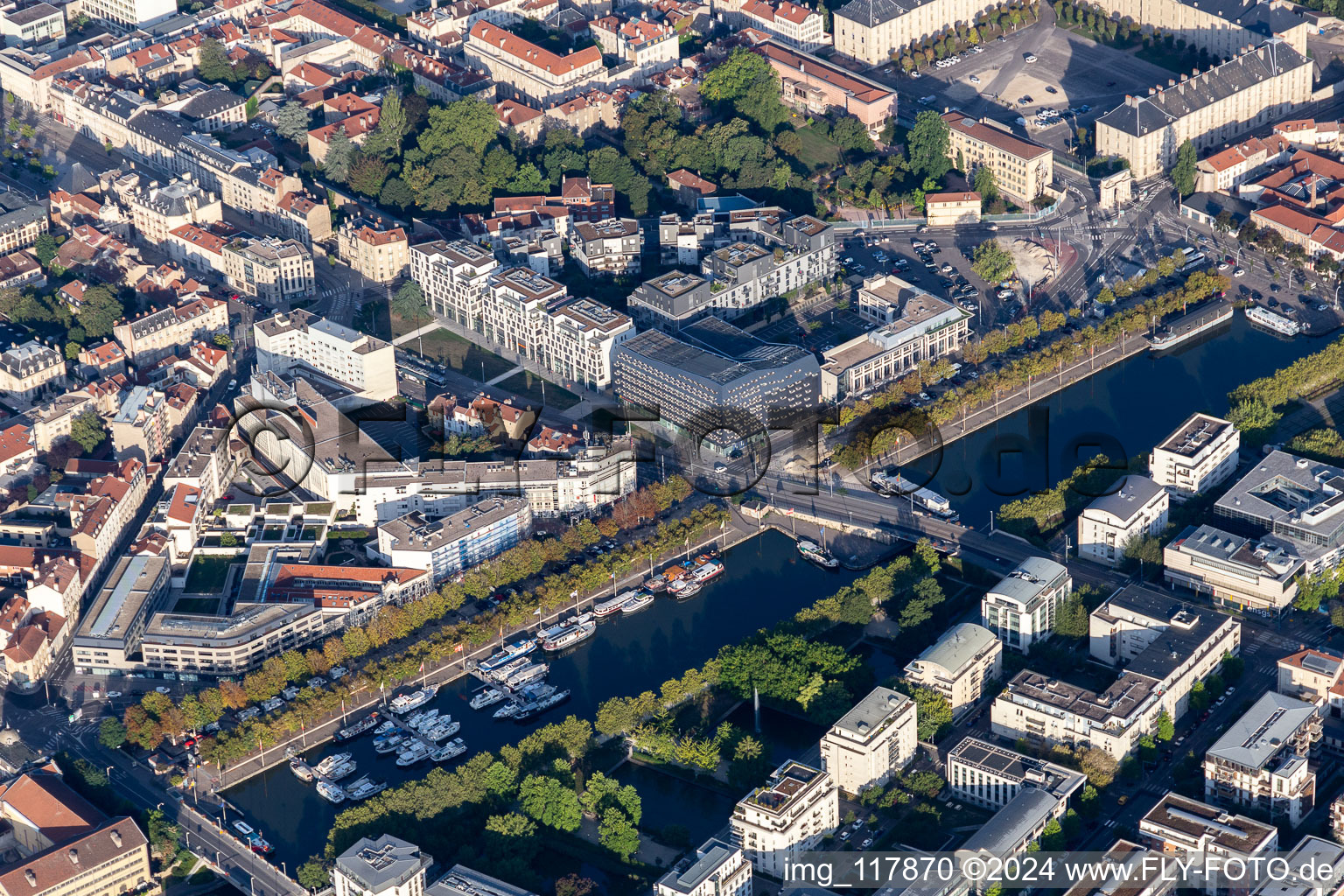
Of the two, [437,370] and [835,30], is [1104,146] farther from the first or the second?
[437,370]

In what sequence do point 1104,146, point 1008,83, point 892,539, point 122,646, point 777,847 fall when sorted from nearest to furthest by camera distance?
point 777,847
point 122,646
point 892,539
point 1104,146
point 1008,83

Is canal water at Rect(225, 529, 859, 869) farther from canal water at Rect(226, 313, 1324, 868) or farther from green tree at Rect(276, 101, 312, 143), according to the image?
green tree at Rect(276, 101, 312, 143)

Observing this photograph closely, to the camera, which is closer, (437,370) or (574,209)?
(437,370)

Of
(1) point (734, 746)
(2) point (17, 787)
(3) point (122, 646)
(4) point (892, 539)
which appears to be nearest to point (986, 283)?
(4) point (892, 539)

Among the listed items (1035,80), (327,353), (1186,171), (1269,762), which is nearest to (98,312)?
(327,353)

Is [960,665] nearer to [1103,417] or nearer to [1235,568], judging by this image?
[1235,568]

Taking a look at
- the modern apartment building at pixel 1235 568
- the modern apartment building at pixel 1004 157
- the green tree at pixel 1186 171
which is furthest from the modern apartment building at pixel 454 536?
the green tree at pixel 1186 171
